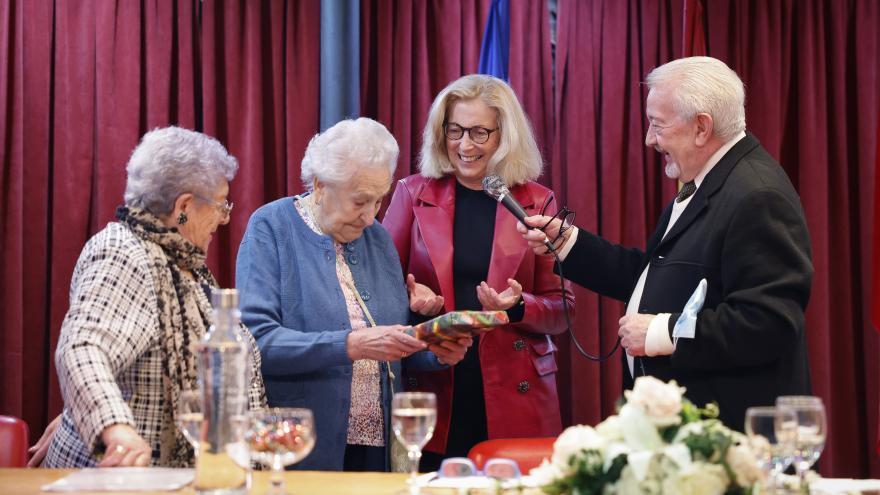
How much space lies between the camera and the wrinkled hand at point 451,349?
2.94 m

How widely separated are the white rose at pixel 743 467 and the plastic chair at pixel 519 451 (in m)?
1.06

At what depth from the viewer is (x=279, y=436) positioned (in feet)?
6.04

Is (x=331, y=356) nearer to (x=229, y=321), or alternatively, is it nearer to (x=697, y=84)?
(x=229, y=321)

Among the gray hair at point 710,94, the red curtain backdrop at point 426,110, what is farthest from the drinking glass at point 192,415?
the red curtain backdrop at point 426,110

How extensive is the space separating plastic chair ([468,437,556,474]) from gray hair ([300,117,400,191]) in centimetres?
92

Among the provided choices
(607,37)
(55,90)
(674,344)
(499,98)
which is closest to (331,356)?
(674,344)

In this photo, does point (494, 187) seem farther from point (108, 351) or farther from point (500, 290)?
point (108, 351)

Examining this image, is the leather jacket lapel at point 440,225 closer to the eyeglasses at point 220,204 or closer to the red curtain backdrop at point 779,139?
the eyeglasses at point 220,204

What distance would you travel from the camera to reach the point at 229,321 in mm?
1996

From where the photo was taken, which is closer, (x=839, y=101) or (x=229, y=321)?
(x=229, y=321)

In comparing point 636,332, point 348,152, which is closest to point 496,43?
point 348,152

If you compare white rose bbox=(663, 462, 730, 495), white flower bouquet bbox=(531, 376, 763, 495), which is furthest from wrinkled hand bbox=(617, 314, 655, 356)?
white rose bbox=(663, 462, 730, 495)

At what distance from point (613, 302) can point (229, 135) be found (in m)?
1.87

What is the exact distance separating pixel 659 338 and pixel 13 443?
1777mm
